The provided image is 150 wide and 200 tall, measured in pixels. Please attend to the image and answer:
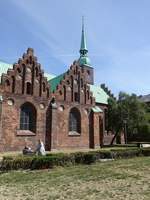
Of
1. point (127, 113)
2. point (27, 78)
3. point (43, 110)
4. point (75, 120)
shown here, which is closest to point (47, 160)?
point (43, 110)

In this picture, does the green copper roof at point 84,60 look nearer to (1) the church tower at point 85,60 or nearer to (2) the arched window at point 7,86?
(1) the church tower at point 85,60

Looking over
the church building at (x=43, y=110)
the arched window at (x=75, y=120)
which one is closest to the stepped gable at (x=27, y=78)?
the church building at (x=43, y=110)

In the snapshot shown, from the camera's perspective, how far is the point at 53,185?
34.0 feet

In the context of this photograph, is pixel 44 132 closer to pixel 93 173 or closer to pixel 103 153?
pixel 103 153

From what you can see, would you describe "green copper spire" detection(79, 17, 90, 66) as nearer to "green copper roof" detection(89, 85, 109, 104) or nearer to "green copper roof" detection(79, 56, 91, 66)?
"green copper roof" detection(79, 56, 91, 66)

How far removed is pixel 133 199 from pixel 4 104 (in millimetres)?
23645

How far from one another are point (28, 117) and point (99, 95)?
1099 inches

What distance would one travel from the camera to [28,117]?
104 feet

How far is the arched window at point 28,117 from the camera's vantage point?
31.1m

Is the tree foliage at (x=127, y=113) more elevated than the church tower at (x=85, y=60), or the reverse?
the church tower at (x=85, y=60)

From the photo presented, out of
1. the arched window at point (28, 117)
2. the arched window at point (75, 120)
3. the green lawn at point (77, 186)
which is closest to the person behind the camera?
the green lawn at point (77, 186)

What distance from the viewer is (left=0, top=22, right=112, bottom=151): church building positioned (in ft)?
97.2

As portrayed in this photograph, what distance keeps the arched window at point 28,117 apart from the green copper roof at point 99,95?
23648 mm

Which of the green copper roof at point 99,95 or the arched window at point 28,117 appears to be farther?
the green copper roof at point 99,95
